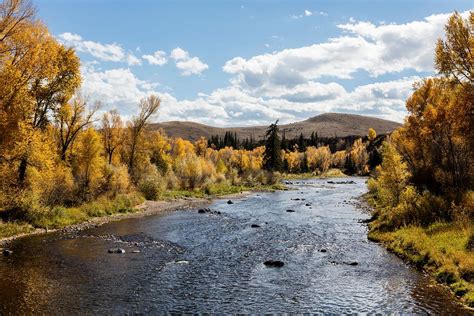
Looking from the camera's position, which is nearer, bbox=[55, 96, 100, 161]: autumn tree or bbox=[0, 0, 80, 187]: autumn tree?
bbox=[0, 0, 80, 187]: autumn tree

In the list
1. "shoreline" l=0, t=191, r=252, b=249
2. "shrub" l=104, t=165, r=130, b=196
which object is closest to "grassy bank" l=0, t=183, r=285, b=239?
"shoreline" l=0, t=191, r=252, b=249

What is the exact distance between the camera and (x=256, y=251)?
1037 inches

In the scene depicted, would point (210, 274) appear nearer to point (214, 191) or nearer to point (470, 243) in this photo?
point (470, 243)

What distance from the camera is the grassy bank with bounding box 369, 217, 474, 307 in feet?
61.2

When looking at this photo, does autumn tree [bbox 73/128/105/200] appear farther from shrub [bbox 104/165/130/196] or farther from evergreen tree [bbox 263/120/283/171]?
evergreen tree [bbox 263/120/283/171]

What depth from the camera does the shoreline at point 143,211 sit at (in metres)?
31.0

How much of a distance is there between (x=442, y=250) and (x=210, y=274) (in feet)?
44.4

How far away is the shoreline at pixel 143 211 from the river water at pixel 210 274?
1451 millimetres

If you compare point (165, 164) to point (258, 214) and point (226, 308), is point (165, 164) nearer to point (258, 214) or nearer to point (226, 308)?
point (258, 214)

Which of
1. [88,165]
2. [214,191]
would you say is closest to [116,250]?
[88,165]

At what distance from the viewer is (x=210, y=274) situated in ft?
69.3

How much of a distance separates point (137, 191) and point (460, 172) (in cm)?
3937

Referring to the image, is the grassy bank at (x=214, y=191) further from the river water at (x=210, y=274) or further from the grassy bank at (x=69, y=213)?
the river water at (x=210, y=274)

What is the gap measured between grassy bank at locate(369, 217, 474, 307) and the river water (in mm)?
817
